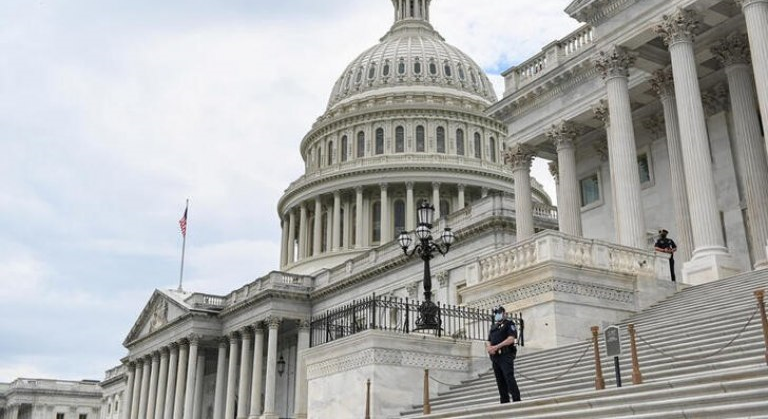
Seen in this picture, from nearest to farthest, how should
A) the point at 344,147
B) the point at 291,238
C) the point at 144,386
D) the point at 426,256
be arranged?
the point at 426,256 < the point at 144,386 < the point at 291,238 < the point at 344,147

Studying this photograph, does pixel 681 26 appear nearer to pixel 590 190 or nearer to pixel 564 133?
pixel 564 133

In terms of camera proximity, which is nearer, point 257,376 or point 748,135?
point 748,135

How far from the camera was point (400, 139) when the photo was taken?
287 ft

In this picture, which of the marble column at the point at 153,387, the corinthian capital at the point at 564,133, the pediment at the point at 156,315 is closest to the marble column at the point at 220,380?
the pediment at the point at 156,315

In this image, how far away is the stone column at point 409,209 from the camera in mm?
78469

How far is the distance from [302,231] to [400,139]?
1404 cm

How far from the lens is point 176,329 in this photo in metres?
73.6

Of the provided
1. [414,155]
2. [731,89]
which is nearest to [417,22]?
[414,155]

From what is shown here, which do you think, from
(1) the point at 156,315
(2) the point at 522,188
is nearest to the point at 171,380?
(1) the point at 156,315

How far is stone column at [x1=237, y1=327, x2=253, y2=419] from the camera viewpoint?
6419 cm

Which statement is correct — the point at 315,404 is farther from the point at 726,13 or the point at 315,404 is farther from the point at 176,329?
the point at 176,329

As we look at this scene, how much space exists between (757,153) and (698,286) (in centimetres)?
733

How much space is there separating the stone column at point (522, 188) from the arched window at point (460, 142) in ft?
157

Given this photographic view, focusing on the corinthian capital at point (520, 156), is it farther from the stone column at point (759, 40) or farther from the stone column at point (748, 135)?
the stone column at point (759, 40)
